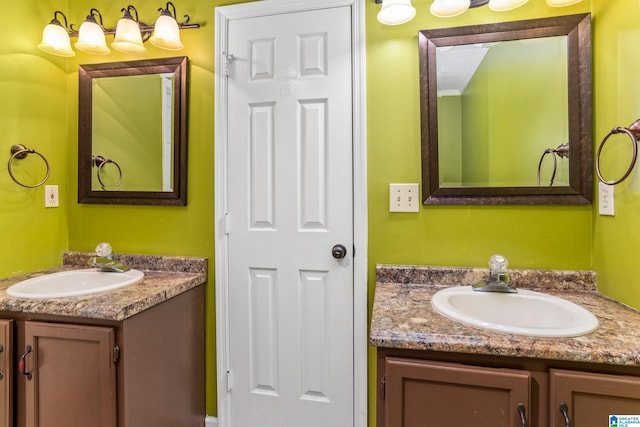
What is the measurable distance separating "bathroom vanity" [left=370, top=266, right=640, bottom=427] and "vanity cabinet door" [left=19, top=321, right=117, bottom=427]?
0.91 m

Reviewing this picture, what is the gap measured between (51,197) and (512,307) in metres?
2.18

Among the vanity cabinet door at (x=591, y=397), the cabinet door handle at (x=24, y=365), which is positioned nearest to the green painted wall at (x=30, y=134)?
the cabinet door handle at (x=24, y=365)

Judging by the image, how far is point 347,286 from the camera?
154 cm

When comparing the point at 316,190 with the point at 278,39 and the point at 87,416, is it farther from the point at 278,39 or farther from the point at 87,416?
the point at 87,416

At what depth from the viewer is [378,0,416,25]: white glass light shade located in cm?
133

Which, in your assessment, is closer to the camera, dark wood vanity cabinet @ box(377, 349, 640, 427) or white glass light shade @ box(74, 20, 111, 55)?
dark wood vanity cabinet @ box(377, 349, 640, 427)

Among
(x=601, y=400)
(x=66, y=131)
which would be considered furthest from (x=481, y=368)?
(x=66, y=131)

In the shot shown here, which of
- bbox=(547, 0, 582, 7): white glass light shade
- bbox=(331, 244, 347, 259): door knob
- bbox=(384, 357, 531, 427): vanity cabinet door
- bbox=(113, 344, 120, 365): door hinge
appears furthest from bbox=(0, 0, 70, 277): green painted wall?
bbox=(547, 0, 582, 7): white glass light shade

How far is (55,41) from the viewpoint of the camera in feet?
5.14

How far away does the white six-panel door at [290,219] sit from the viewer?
1545 millimetres

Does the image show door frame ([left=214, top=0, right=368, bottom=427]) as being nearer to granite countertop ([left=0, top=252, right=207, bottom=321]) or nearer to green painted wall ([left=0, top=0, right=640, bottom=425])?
green painted wall ([left=0, top=0, right=640, bottom=425])

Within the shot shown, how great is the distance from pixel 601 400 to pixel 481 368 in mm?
268

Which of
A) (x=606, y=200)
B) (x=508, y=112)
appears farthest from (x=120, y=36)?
(x=606, y=200)

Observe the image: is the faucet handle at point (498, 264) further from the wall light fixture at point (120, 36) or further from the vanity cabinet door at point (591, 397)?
the wall light fixture at point (120, 36)
